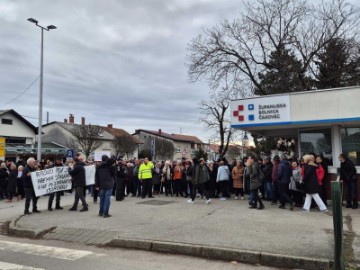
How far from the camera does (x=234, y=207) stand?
11664mm

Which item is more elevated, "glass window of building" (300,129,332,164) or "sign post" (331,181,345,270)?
"glass window of building" (300,129,332,164)

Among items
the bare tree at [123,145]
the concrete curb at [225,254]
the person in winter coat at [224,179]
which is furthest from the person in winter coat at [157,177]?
the bare tree at [123,145]

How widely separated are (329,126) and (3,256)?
35.5 ft

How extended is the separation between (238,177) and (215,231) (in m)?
6.65

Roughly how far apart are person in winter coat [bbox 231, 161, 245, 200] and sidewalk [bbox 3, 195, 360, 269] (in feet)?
8.97

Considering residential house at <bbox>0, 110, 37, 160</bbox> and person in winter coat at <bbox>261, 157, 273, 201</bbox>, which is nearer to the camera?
person in winter coat at <bbox>261, 157, 273, 201</bbox>

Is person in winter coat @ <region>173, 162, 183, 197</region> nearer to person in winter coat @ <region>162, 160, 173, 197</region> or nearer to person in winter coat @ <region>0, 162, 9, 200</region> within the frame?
person in winter coat @ <region>162, 160, 173, 197</region>

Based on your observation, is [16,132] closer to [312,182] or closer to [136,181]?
[136,181]

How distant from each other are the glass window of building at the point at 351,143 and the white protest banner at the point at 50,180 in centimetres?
1003

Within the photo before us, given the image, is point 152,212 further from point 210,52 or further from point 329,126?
point 210,52

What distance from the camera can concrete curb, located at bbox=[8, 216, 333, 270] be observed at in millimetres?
5793

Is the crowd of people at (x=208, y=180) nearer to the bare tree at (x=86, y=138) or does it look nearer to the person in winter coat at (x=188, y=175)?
the person in winter coat at (x=188, y=175)

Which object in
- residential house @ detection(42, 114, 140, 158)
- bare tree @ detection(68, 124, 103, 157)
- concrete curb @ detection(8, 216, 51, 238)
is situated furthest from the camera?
residential house @ detection(42, 114, 140, 158)

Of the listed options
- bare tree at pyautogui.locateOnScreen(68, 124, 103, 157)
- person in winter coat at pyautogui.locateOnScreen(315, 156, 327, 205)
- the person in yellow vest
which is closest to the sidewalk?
person in winter coat at pyautogui.locateOnScreen(315, 156, 327, 205)
